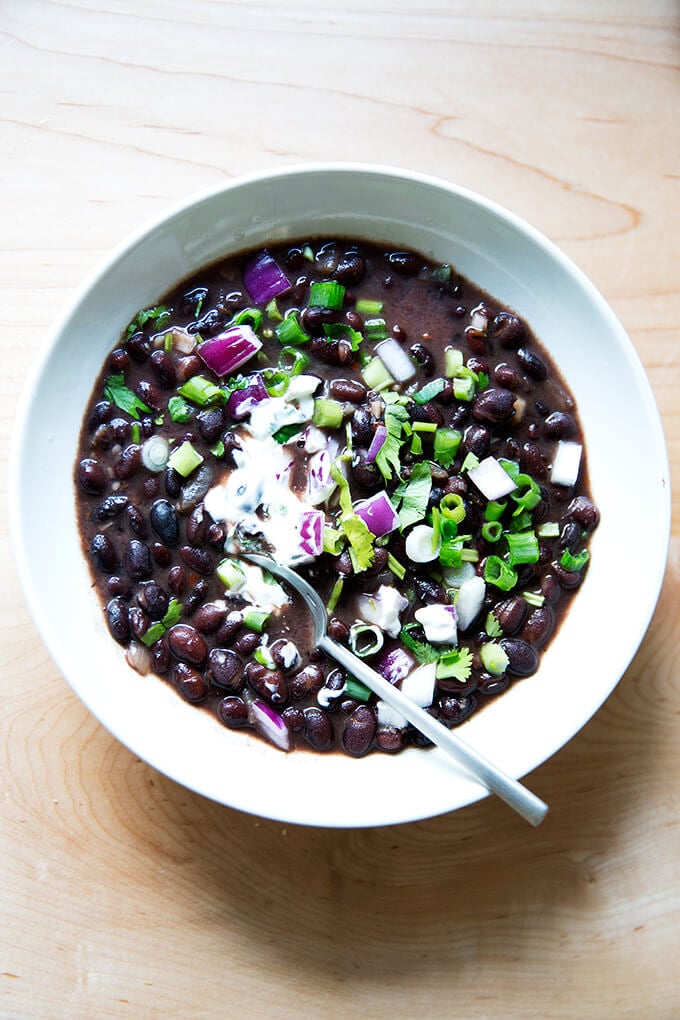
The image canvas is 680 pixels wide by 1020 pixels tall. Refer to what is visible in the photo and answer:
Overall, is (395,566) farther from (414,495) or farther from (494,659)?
(494,659)

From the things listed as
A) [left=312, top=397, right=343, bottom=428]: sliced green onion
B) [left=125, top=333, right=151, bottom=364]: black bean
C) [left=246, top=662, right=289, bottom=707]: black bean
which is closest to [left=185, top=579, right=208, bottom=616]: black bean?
[left=246, top=662, right=289, bottom=707]: black bean

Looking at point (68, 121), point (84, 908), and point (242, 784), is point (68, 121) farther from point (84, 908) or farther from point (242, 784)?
point (84, 908)

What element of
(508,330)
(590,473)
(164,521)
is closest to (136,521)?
(164,521)

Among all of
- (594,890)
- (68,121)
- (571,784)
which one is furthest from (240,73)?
(594,890)

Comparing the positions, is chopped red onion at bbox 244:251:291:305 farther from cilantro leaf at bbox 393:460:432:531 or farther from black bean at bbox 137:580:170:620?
black bean at bbox 137:580:170:620

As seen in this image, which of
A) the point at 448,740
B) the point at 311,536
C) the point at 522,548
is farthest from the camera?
the point at 522,548

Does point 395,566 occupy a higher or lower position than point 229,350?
lower

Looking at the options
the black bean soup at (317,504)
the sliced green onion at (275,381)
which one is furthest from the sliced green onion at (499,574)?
the sliced green onion at (275,381)
